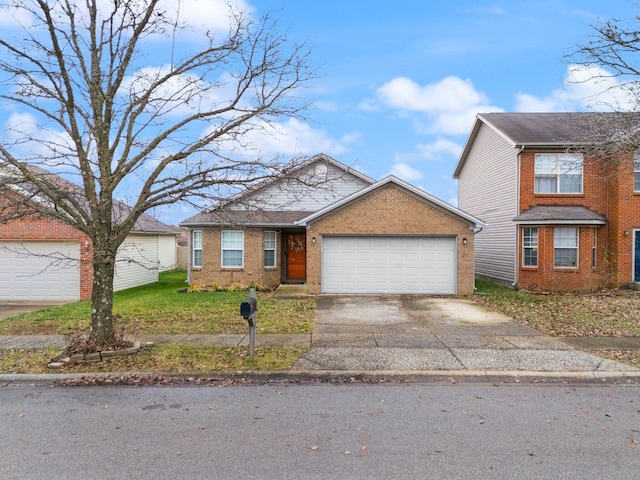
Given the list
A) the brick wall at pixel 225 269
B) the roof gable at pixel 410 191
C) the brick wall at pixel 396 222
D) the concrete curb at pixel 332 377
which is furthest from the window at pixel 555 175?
the concrete curb at pixel 332 377

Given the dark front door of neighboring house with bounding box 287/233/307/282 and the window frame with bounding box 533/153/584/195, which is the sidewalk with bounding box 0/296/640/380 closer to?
the dark front door of neighboring house with bounding box 287/233/307/282

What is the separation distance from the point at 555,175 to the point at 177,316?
50.8ft

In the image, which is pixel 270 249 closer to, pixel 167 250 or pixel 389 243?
pixel 389 243

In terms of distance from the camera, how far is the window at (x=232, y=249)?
1872 centimetres

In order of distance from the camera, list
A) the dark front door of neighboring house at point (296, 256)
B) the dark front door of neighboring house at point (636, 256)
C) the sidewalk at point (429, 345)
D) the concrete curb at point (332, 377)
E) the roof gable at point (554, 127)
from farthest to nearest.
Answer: the dark front door of neighboring house at point (296, 256)
the dark front door of neighboring house at point (636, 256)
the roof gable at point (554, 127)
the sidewalk at point (429, 345)
the concrete curb at point (332, 377)

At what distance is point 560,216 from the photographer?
1714cm

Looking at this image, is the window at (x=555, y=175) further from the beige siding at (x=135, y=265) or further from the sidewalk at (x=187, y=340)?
the beige siding at (x=135, y=265)

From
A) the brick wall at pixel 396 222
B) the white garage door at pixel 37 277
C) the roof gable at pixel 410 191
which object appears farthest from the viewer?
the white garage door at pixel 37 277

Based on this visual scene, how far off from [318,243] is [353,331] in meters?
6.72

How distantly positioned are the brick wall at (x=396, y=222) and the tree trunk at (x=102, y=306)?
899 cm

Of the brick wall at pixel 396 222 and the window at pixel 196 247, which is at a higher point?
the brick wall at pixel 396 222

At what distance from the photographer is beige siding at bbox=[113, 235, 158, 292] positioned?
18547 mm

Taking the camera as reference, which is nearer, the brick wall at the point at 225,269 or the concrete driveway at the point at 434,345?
the concrete driveway at the point at 434,345

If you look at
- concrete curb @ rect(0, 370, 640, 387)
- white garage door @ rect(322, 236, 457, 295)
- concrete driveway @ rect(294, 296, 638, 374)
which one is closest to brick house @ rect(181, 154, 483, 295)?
white garage door @ rect(322, 236, 457, 295)
